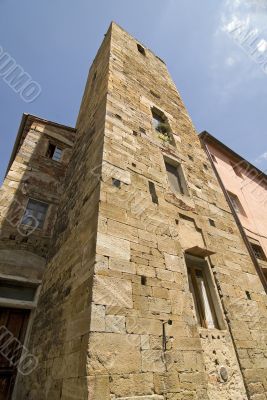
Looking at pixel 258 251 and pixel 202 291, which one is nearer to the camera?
pixel 202 291

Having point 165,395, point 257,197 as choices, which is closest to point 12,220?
point 165,395

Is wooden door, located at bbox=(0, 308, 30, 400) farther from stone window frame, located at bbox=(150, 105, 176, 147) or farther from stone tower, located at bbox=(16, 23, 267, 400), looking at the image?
stone window frame, located at bbox=(150, 105, 176, 147)

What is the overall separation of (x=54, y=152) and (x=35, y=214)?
284 cm

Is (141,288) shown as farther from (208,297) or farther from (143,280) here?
(208,297)

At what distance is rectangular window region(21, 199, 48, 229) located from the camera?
636cm

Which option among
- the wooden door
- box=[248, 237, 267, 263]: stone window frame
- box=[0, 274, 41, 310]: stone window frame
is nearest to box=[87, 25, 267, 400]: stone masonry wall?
box=[0, 274, 41, 310]: stone window frame

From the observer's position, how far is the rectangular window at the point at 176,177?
590 centimetres

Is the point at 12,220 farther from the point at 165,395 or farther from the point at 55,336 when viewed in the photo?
the point at 165,395

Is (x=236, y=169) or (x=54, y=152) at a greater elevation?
(x=236, y=169)

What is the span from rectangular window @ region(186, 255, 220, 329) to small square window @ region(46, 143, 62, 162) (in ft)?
19.1

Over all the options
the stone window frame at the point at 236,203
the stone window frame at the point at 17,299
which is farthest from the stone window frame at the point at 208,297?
the stone window frame at the point at 236,203

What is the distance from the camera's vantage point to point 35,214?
6.62 m

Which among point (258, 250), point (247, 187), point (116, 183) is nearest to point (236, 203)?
point (258, 250)

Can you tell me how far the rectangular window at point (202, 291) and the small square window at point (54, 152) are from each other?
229 inches
